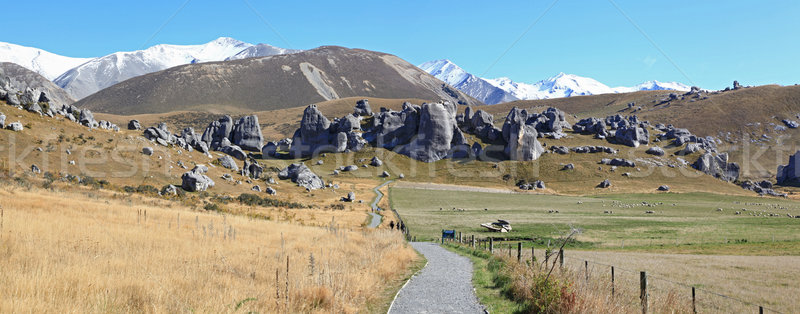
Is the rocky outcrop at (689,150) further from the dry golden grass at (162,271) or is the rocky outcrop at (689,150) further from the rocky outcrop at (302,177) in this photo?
the dry golden grass at (162,271)

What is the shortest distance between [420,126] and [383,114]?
19.5 meters

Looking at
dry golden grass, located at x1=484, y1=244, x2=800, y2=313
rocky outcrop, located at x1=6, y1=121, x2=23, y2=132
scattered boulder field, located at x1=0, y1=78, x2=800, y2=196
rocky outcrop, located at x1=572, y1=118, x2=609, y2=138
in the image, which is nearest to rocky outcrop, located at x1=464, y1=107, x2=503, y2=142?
scattered boulder field, located at x1=0, y1=78, x2=800, y2=196

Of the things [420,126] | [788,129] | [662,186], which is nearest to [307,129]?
[420,126]

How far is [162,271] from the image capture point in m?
11.3

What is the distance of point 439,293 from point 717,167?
15516cm

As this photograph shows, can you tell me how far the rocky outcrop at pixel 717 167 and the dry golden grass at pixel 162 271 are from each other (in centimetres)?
14459

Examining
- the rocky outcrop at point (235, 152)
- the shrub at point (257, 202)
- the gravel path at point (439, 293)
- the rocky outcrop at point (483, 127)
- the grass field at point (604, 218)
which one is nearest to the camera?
the gravel path at point (439, 293)

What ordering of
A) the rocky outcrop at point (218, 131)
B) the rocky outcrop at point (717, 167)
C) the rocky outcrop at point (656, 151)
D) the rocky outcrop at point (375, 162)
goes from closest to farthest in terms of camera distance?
the rocky outcrop at point (717, 167), the rocky outcrop at point (375, 162), the rocky outcrop at point (656, 151), the rocky outcrop at point (218, 131)

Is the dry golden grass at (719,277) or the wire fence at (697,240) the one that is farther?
the wire fence at (697,240)

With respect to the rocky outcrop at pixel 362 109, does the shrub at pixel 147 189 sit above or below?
below

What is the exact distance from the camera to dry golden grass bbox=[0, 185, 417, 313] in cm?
833

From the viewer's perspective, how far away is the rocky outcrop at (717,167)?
438 feet

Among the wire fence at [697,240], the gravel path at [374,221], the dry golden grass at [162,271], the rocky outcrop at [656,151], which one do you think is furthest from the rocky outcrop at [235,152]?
the rocky outcrop at [656,151]

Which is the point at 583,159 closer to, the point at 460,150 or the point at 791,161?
→ the point at 460,150
